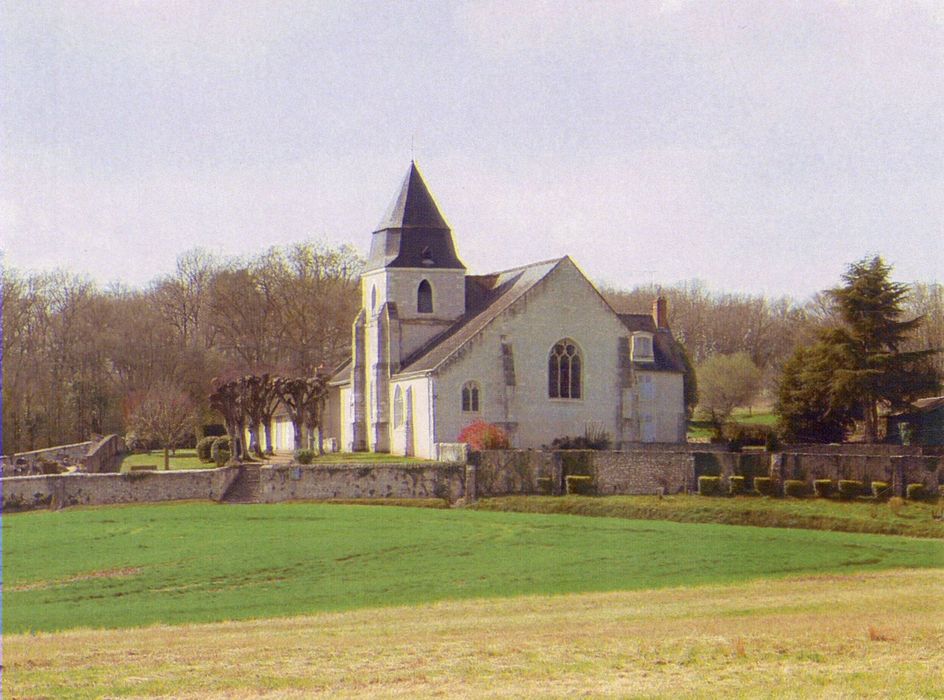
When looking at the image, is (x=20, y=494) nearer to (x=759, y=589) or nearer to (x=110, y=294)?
(x=759, y=589)

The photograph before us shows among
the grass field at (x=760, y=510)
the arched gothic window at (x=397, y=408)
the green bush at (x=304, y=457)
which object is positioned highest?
the arched gothic window at (x=397, y=408)

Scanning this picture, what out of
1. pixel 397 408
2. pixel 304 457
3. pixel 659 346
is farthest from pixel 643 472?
pixel 659 346

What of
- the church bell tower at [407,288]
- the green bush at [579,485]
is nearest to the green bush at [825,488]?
the green bush at [579,485]

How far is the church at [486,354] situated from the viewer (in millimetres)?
53125

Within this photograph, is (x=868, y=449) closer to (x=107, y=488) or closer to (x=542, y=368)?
(x=542, y=368)

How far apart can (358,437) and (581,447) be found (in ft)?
36.1

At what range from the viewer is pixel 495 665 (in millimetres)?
17016

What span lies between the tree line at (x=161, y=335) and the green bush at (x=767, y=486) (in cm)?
2638

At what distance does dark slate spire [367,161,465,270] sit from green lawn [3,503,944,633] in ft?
62.4

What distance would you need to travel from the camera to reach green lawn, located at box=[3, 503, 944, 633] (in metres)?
25.4

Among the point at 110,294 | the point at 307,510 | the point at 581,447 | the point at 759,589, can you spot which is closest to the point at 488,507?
the point at 307,510

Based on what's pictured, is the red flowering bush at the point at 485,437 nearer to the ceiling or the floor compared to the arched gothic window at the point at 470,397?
nearer to the floor

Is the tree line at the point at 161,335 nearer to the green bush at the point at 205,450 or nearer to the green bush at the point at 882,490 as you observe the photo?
the green bush at the point at 205,450

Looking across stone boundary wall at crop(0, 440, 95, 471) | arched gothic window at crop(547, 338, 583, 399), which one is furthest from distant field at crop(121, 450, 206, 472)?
arched gothic window at crop(547, 338, 583, 399)
